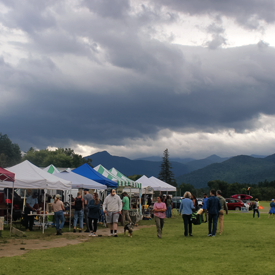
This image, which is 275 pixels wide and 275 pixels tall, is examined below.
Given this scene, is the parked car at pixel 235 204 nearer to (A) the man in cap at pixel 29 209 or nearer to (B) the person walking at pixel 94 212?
(A) the man in cap at pixel 29 209

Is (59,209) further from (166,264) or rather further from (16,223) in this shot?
(166,264)

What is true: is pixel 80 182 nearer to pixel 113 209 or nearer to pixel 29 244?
pixel 113 209

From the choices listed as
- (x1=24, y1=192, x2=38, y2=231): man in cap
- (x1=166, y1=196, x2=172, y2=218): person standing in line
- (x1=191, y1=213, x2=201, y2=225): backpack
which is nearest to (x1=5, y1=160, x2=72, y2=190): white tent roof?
(x1=24, y1=192, x2=38, y2=231): man in cap

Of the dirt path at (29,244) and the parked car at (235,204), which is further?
the parked car at (235,204)

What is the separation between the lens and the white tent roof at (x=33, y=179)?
1503 centimetres

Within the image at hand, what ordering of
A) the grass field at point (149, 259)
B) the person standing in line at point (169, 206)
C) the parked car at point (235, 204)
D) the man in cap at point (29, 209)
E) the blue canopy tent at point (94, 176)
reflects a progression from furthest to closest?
1. the parked car at point (235, 204)
2. the person standing in line at point (169, 206)
3. the blue canopy tent at point (94, 176)
4. the man in cap at point (29, 209)
5. the grass field at point (149, 259)

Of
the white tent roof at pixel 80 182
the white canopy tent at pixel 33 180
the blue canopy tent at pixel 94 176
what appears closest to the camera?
the white canopy tent at pixel 33 180

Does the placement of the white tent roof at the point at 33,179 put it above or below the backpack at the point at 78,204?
above

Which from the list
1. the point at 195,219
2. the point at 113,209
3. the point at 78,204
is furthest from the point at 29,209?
the point at 195,219

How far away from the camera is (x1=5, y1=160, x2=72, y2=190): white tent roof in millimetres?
15031

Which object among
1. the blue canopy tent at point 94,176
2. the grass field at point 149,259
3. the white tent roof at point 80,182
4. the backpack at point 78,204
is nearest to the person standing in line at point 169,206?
the blue canopy tent at point 94,176

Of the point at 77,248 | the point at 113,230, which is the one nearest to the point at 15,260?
the point at 77,248

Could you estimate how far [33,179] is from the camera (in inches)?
604

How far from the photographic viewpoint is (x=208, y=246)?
1110cm
